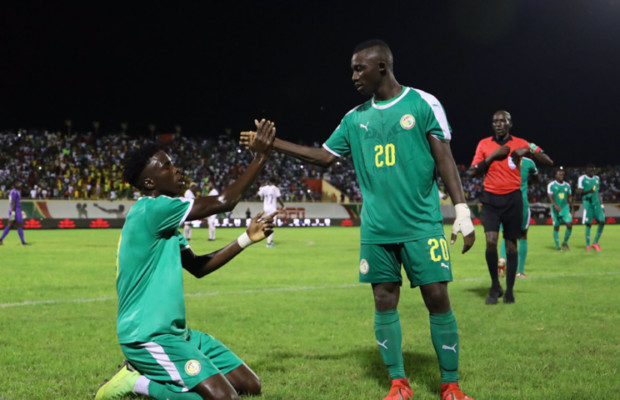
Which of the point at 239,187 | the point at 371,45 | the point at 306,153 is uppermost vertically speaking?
the point at 371,45

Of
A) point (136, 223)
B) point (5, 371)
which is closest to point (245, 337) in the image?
point (5, 371)

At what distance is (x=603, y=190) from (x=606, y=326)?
61.1 meters

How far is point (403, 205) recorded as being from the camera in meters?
4.27

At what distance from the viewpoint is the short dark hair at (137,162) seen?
162 inches

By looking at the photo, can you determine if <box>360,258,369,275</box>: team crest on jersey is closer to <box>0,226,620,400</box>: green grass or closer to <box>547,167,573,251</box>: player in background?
<box>0,226,620,400</box>: green grass

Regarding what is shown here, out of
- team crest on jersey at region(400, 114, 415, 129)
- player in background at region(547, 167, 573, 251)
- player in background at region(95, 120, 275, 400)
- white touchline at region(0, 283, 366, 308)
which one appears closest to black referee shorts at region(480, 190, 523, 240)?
white touchline at region(0, 283, 366, 308)

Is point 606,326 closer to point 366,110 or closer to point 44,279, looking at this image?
point 366,110

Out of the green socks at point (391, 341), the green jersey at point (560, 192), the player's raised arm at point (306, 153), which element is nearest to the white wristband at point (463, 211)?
the green socks at point (391, 341)

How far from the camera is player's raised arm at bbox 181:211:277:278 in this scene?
14.5 feet

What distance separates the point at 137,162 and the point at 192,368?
54.1 inches

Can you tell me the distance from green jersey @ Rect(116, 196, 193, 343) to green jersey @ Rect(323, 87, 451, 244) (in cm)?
131

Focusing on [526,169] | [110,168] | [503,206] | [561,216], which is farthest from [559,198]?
[110,168]

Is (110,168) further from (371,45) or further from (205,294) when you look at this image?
(371,45)

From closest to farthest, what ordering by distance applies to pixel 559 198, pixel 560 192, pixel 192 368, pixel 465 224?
pixel 192 368
pixel 465 224
pixel 559 198
pixel 560 192
